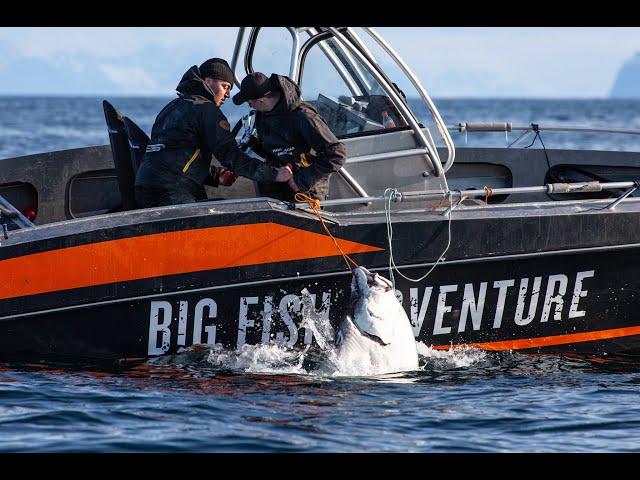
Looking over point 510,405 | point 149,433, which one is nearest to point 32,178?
point 149,433

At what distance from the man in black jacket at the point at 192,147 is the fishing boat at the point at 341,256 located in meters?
0.30

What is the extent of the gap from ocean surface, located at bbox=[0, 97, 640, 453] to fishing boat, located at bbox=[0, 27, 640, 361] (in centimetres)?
15

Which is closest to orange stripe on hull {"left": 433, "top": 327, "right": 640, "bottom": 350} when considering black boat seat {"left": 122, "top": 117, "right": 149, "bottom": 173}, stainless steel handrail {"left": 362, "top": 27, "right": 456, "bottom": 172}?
stainless steel handrail {"left": 362, "top": 27, "right": 456, "bottom": 172}

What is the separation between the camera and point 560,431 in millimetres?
5387

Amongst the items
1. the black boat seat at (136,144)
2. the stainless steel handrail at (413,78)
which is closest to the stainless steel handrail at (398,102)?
the stainless steel handrail at (413,78)

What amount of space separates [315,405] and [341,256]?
104cm

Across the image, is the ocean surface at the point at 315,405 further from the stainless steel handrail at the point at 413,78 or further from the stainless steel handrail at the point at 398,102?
the stainless steel handrail at the point at 413,78

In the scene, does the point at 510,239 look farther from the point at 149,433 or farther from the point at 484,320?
the point at 149,433

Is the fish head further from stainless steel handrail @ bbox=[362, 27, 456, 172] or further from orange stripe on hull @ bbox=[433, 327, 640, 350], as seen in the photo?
stainless steel handrail @ bbox=[362, 27, 456, 172]

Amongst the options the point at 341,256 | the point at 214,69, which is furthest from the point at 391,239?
the point at 214,69

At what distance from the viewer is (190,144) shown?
6711 mm

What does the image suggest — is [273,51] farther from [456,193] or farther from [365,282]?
[365,282]

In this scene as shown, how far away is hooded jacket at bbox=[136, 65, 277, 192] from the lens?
6.54 meters

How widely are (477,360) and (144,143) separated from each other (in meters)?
2.62
